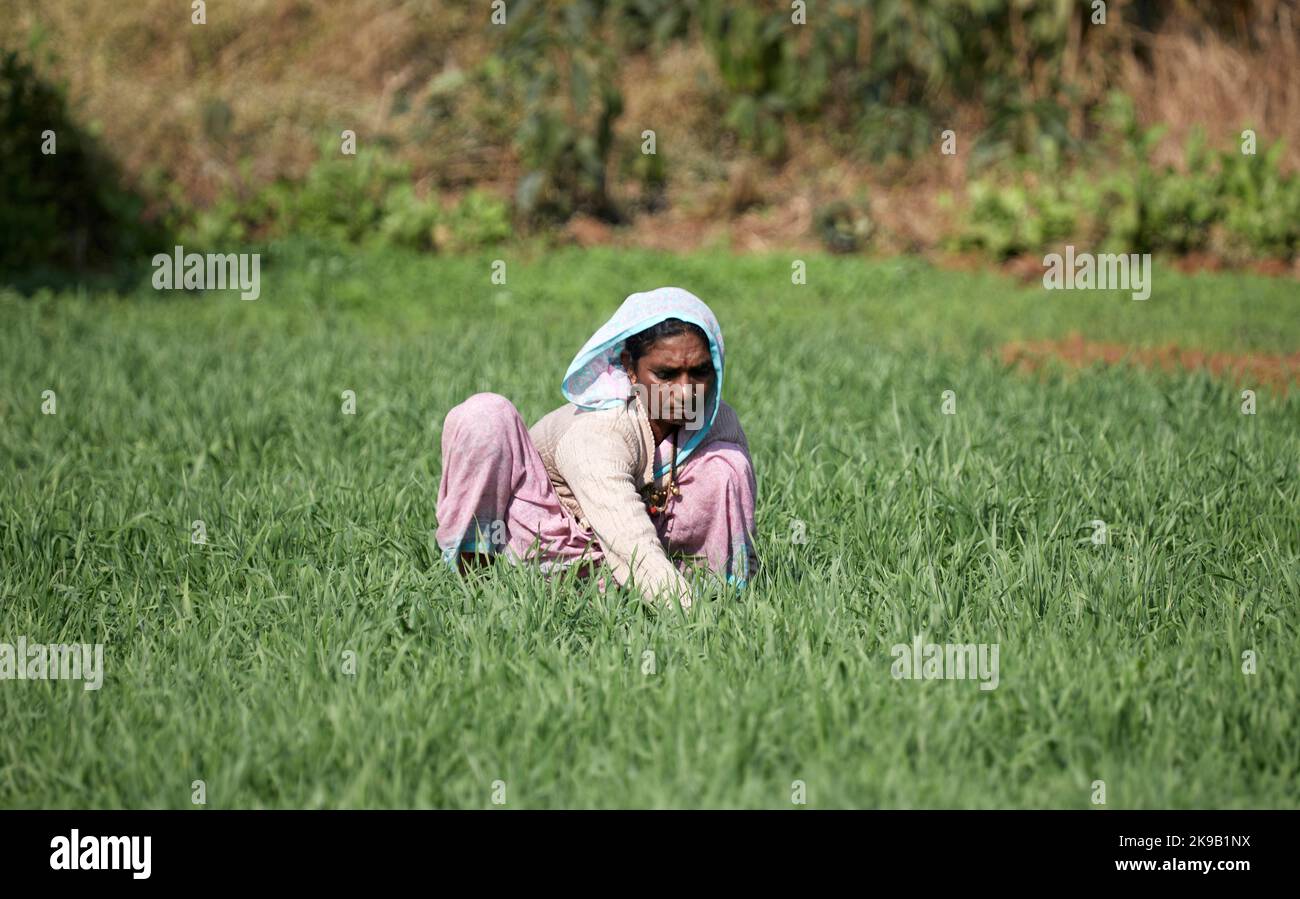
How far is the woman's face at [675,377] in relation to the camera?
9.89 feet

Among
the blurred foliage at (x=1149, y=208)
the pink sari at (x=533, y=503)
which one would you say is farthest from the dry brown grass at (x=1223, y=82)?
the pink sari at (x=533, y=503)

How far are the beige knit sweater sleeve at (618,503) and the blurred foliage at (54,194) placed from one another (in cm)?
692

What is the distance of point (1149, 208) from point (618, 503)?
321 inches

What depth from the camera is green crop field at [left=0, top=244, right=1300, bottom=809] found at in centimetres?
245

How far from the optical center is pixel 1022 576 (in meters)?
3.33

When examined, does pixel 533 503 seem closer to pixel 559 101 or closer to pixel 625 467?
pixel 625 467

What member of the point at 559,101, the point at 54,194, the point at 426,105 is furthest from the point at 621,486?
the point at 426,105

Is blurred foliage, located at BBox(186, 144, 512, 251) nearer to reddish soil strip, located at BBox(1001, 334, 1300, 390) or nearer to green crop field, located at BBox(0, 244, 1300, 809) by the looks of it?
green crop field, located at BBox(0, 244, 1300, 809)

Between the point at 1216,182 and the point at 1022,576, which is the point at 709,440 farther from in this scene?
the point at 1216,182

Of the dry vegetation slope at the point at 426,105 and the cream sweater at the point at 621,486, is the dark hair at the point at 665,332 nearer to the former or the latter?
the cream sweater at the point at 621,486

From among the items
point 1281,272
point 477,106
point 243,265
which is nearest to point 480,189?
point 477,106

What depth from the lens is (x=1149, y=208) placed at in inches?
392

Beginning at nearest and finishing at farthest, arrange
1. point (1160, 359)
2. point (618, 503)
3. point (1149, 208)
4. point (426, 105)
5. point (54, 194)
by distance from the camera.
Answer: point (618, 503) → point (1160, 359) → point (54, 194) → point (1149, 208) → point (426, 105)

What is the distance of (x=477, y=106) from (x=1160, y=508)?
896 centimetres
